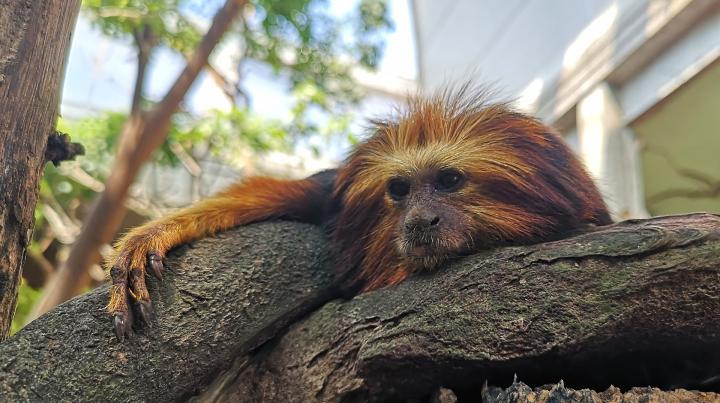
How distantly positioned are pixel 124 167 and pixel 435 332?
9.46ft

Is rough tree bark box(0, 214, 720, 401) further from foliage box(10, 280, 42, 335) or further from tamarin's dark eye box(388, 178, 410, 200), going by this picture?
foliage box(10, 280, 42, 335)

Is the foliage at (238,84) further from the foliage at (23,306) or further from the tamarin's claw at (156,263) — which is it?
the tamarin's claw at (156,263)

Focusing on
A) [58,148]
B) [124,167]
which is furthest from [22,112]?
[124,167]

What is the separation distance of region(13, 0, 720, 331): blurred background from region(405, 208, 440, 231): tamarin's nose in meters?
0.64

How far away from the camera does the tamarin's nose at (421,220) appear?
6.80 feet

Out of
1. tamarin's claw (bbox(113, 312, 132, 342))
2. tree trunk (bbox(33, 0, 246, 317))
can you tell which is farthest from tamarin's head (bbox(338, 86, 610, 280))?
tree trunk (bbox(33, 0, 246, 317))

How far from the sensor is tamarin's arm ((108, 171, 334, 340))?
1.96 m

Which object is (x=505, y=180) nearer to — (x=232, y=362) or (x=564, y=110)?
(x=232, y=362)

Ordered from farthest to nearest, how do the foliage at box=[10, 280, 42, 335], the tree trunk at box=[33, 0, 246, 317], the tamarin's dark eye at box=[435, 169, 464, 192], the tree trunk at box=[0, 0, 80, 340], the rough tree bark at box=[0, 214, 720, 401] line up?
the foliage at box=[10, 280, 42, 335], the tree trunk at box=[33, 0, 246, 317], the tamarin's dark eye at box=[435, 169, 464, 192], the tree trunk at box=[0, 0, 80, 340], the rough tree bark at box=[0, 214, 720, 401]

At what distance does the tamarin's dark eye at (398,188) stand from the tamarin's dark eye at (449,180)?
10 cm

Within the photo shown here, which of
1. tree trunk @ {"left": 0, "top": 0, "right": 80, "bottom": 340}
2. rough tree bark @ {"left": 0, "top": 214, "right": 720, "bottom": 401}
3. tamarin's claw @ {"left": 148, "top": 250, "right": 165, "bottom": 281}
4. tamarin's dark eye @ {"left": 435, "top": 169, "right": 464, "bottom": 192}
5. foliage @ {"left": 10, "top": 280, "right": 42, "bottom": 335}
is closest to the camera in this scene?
rough tree bark @ {"left": 0, "top": 214, "right": 720, "bottom": 401}

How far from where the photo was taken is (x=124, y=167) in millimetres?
4227

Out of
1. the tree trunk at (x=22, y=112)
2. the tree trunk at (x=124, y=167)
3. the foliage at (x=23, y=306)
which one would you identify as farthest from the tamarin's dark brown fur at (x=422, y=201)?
the foliage at (x=23, y=306)

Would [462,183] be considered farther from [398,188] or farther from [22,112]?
[22,112]
